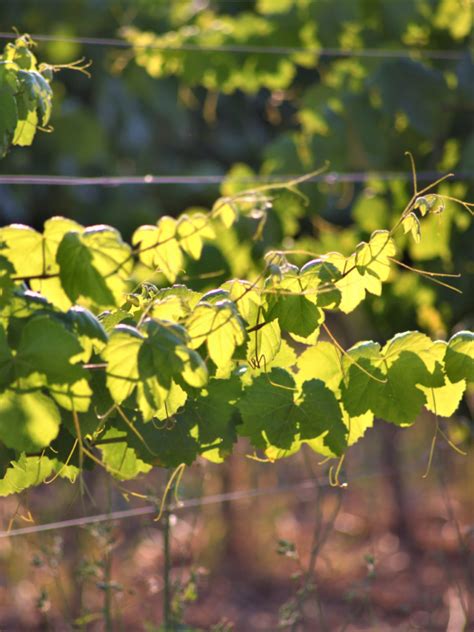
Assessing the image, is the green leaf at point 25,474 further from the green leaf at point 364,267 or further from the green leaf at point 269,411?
the green leaf at point 364,267

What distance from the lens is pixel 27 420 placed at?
153cm

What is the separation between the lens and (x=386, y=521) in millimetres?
6660

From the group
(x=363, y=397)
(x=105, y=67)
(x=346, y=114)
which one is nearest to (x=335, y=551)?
(x=346, y=114)

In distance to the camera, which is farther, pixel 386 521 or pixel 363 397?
pixel 386 521

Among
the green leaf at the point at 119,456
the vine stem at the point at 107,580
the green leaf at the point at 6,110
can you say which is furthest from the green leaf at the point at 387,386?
the vine stem at the point at 107,580

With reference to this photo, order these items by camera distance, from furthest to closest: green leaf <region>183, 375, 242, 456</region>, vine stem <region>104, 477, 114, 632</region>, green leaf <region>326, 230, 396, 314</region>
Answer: vine stem <region>104, 477, 114, 632</region> → green leaf <region>183, 375, 242, 456</region> → green leaf <region>326, 230, 396, 314</region>

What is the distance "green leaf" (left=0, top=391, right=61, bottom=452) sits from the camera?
5.01 ft

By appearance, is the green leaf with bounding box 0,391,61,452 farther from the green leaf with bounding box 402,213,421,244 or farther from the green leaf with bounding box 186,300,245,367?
the green leaf with bounding box 402,213,421,244

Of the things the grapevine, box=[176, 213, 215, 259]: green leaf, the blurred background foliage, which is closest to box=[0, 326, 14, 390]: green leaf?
the grapevine

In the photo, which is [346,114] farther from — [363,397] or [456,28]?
[363,397]

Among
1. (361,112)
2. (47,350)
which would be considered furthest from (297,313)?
(361,112)

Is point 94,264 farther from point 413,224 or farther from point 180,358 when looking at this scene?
point 413,224

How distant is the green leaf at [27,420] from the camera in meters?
1.53

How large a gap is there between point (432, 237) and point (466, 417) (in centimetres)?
73
